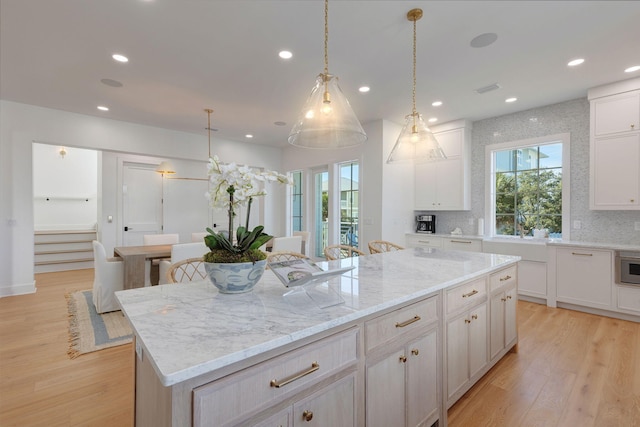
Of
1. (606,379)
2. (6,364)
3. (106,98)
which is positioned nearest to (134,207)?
(106,98)

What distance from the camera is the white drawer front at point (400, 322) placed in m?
1.27

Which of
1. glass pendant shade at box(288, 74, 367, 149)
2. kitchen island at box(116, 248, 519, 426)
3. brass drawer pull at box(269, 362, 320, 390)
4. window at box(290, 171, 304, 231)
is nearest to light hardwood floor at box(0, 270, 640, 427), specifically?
kitchen island at box(116, 248, 519, 426)

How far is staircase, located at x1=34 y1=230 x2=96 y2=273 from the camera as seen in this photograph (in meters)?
6.12

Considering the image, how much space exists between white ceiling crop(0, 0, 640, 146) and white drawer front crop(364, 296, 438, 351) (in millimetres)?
2213

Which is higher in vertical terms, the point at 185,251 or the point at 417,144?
the point at 417,144

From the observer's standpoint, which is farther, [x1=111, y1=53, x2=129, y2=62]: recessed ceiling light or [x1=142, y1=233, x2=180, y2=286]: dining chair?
[x1=142, y1=233, x2=180, y2=286]: dining chair

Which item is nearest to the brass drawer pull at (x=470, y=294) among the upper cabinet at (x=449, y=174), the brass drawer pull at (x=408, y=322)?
the brass drawer pull at (x=408, y=322)

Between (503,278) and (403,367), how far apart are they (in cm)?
146

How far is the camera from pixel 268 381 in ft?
3.01

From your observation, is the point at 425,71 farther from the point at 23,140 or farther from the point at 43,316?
the point at 23,140

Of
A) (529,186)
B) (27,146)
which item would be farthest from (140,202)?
(529,186)

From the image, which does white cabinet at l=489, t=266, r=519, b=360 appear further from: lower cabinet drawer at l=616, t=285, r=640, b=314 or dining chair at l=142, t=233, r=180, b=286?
dining chair at l=142, t=233, r=180, b=286

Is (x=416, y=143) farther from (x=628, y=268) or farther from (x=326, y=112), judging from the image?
(x=628, y=268)

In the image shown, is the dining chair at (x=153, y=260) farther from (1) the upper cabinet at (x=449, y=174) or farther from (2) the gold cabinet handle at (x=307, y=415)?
(1) the upper cabinet at (x=449, y=174)
